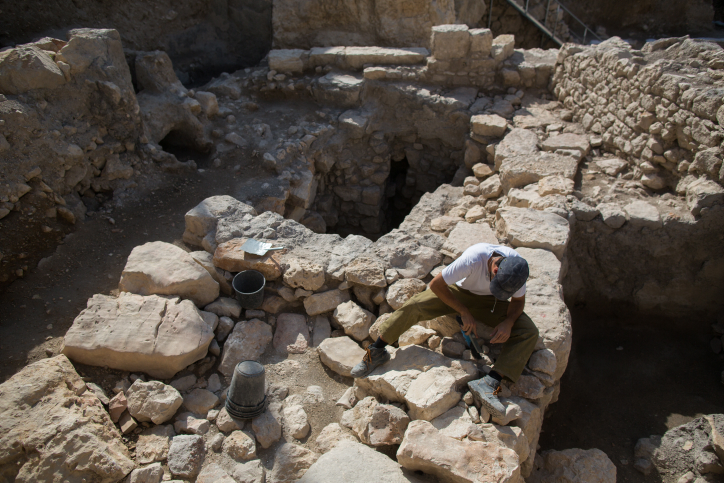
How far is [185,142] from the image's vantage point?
21.2 ft

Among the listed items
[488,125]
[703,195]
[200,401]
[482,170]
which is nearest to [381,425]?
[200,401]

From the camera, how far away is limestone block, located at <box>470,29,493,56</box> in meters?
6.67

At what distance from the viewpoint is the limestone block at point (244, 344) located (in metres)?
3.60

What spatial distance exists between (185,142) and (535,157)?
466 centimetres

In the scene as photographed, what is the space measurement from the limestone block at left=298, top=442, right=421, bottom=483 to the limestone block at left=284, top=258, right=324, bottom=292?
1499 millimetres

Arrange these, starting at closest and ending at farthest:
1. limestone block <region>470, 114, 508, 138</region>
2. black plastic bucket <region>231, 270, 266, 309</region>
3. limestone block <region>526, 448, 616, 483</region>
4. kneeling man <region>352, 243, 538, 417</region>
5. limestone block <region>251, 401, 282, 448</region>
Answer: kneeling man <region>352, 243, 538, 417</region> → limestone block <region>251, 401, 282, 448</region> → limestone block <region>526, 448, 616, 483</region> → black plastic bucket <region>231, 270, 266, 309</region> → limestone block <region>470, 114, 508, 138</region>

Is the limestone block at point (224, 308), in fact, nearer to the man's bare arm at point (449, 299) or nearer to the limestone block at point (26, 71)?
the man's bare arm at point (449, 299)

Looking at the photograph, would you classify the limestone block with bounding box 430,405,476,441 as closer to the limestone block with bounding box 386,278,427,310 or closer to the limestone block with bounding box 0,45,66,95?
the limestone block with bounding box 386,278,427,310

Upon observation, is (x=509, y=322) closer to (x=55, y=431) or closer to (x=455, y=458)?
(x=455, y=458)

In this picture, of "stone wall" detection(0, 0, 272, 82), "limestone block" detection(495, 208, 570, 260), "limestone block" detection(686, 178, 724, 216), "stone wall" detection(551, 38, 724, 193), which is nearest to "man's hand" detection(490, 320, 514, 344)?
"limestone block" detection(495, 208, 570, 260)

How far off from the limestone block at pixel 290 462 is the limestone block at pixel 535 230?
257 centimetres

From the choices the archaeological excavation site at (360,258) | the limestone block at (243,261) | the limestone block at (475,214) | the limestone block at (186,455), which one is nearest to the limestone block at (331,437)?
the archaeological excavation site at (360,258)

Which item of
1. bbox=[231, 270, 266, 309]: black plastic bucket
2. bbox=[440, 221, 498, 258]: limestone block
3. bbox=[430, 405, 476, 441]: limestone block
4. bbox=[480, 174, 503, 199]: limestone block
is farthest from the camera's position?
bbox=[480, 174, 503, 199]: limestone block

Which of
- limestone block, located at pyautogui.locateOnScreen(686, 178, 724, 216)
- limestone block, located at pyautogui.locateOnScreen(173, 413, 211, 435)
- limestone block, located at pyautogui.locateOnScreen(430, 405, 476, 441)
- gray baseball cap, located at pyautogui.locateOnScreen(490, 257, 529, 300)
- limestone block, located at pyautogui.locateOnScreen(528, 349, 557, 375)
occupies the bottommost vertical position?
limestone block, located at pyautogui.locateOnScreen(173, 413, 211, 435)
